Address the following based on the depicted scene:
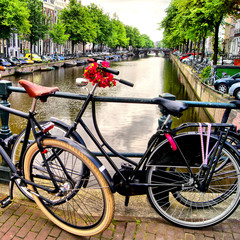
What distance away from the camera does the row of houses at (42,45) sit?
44.0 metres

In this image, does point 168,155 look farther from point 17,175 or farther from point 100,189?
point 17,175

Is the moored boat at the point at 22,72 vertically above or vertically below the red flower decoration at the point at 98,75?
below

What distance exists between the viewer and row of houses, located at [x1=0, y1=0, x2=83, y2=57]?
4402 cm

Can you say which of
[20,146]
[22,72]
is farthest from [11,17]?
[20,146]

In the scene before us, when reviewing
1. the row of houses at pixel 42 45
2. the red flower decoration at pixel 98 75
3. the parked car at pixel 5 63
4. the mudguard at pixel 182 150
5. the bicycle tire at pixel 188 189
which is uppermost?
the row of houses at pixel 42 45

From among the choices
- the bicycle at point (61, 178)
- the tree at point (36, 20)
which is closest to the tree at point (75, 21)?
the tree at point (36, 20)

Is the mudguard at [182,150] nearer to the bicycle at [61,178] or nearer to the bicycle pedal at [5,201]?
→ the bicycle at [61,178]

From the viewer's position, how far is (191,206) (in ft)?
8.48

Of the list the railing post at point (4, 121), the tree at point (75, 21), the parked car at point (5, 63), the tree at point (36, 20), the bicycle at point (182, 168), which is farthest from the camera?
the tree at point (75, 21)

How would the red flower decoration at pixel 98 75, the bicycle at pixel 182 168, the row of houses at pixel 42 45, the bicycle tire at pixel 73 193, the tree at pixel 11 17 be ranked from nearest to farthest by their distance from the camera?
1. the bicycle tire at pixel 73 193
2. the bicycle at pixel 182 168
3. the red flower decoration at pixel 98 75
4. the tree at pixel 11 17
5. the row of houses at pixel 42 45

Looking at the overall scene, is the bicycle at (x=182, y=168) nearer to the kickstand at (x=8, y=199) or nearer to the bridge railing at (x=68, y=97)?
the bridge railing at (x=68, y=97)

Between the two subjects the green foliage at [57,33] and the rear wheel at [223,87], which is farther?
the green foliage at [57,33]

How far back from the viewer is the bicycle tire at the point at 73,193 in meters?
2.05

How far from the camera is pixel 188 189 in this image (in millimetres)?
2369
